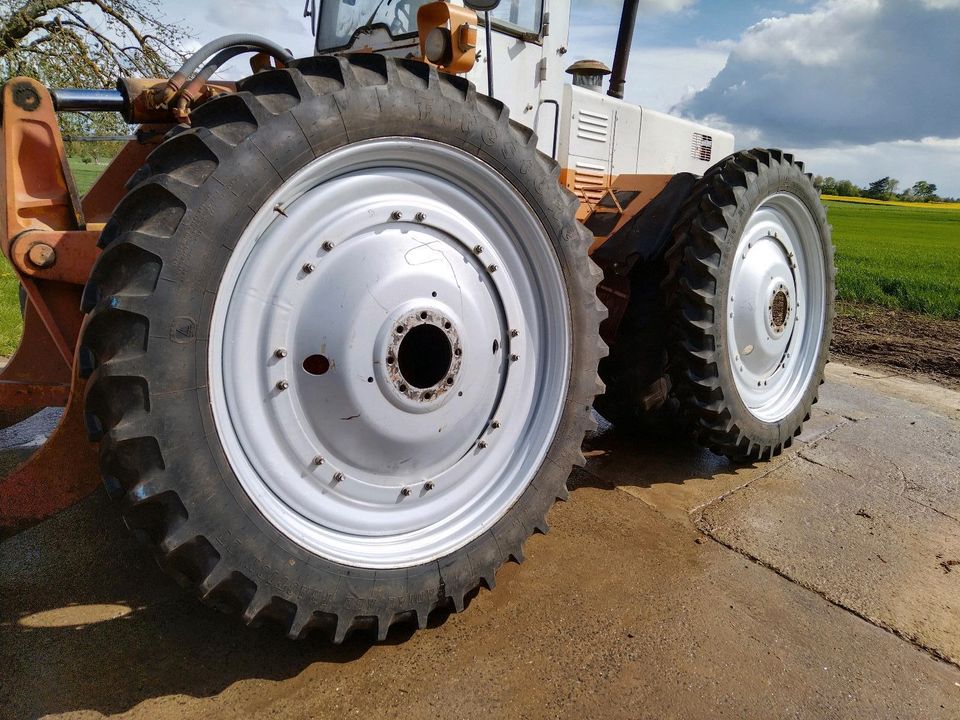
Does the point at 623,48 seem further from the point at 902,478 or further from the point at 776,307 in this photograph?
the point at 902,478

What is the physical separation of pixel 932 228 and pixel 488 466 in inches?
1673

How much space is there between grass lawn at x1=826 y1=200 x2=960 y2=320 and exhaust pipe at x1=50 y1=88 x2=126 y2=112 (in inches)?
444

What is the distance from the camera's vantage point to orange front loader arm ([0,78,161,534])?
1.99 metres

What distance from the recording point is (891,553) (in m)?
3.08

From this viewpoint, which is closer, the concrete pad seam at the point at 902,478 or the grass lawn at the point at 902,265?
the concrete pad seam at the point at 902,478

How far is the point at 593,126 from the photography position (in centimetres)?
409

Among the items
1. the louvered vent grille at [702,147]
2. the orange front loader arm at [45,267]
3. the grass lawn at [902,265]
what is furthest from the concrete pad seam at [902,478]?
the grass lawn at [902,265]

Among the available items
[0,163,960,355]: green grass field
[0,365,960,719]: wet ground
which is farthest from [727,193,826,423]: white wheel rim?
[0,163,960,355]: green grass field

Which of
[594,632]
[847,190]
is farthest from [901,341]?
[847,190]

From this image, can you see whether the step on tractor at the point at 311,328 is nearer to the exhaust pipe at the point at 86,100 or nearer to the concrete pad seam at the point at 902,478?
the exhaust pipe at the point at 86,100

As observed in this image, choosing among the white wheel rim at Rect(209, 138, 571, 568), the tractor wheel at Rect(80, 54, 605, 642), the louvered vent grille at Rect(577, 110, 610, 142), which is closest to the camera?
the tractor wheel at Rect(80, 54, 605, 642)

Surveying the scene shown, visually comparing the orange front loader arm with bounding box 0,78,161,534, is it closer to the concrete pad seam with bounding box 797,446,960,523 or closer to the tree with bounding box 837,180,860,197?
the concrete pad seam with bounding box 797,446,960,523

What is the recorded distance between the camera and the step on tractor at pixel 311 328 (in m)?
1.70

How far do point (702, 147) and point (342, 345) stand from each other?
162 inches
